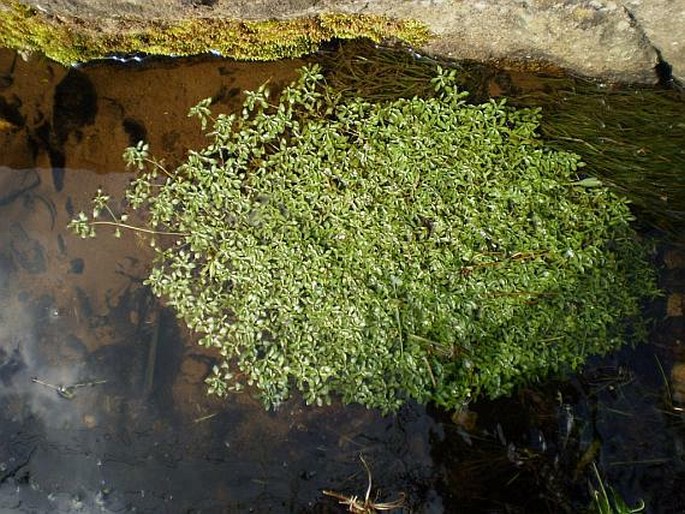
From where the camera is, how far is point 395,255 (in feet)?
11.3

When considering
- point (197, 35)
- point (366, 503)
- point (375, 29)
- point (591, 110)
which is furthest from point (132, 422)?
point (591, 110)

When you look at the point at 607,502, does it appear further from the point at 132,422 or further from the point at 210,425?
the point at 132,422

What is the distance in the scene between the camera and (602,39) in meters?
3.46

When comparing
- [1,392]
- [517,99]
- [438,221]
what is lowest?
[1,392]

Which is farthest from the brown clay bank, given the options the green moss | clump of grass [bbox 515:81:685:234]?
clump of grass [bbox 515:81:685:234]

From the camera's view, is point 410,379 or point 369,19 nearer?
point 410,379

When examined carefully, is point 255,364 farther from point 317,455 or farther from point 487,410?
point 487,410

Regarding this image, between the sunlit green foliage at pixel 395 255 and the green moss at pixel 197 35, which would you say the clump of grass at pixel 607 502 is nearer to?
the sunlit green foliage at pixel 395 255

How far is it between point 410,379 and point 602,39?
2.10 metres

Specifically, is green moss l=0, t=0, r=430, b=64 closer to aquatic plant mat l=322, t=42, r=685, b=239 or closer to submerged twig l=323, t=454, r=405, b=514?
aquatic plant mat l=322, t=42, r=685, b=239

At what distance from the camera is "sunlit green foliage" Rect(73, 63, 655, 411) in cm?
341

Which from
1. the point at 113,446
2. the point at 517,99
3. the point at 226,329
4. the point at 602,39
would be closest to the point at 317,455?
the point at 226,329

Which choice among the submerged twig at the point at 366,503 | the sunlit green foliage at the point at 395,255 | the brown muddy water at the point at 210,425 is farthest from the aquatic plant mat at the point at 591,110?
the submerged twig at the point at 366,503

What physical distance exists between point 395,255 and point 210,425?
4.47ft
